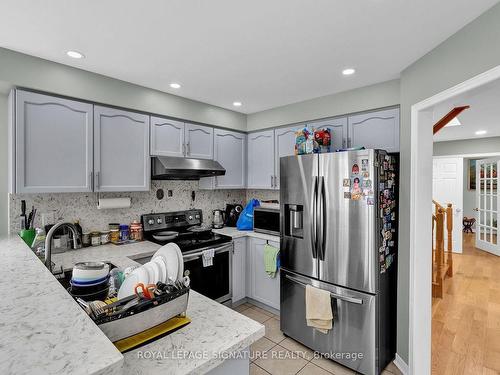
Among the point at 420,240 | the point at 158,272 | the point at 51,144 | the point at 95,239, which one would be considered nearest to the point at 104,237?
the point at 95,239

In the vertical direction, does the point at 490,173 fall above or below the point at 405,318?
above

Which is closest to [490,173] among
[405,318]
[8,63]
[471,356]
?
[471,356]

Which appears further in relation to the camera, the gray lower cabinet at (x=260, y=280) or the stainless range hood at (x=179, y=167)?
the gray lower cabinet at (x=260, y=280)

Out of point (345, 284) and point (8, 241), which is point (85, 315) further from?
point (345, 284)

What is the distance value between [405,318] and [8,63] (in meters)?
3.50

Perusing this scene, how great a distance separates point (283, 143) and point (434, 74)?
1.66m

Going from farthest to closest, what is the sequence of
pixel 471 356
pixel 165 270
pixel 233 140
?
1. pixel 233 140
2. pixel 471 356
3. pixel 165 270

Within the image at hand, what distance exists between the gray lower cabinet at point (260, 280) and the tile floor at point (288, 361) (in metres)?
0.39

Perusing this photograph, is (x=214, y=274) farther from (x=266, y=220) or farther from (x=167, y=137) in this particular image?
(x=167, y=137)

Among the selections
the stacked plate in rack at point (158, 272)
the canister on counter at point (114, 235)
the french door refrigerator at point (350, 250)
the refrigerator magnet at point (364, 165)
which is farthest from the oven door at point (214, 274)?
the refrigerator magnet at point (364, 165)

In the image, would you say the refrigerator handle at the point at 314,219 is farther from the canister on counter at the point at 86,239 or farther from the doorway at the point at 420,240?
the canister on counter at the point at 86,239

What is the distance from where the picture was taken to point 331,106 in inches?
109

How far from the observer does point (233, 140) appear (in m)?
3.44

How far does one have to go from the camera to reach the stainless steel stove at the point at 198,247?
2.58m
